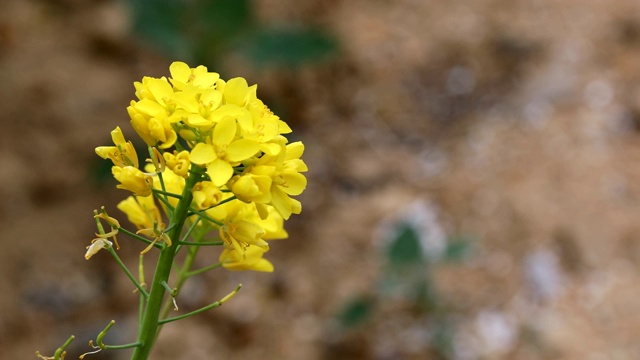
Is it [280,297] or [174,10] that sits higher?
[174,10]

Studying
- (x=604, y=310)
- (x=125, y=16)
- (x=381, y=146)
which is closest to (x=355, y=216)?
(x=381, y=146)

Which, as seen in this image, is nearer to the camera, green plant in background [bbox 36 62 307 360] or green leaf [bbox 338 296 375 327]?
green plant in background [bbox 36 62 307 360]

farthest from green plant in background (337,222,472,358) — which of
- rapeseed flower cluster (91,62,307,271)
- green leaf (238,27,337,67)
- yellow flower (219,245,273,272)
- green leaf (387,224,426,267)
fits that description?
rapeseed flower cluster (91,62,307,271)

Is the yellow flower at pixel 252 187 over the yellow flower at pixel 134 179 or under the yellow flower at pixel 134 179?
under

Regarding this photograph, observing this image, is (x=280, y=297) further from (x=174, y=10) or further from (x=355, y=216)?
→ (x=174, y=10)

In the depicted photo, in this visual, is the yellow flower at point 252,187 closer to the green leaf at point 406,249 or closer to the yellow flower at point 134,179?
the yellow flower at point 134,179

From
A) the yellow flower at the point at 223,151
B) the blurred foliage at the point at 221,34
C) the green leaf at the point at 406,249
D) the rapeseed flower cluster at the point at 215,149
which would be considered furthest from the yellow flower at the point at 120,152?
the blurred foliage at the point at 221,34

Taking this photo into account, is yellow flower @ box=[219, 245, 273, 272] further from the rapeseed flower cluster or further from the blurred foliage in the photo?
the blurred foliage
